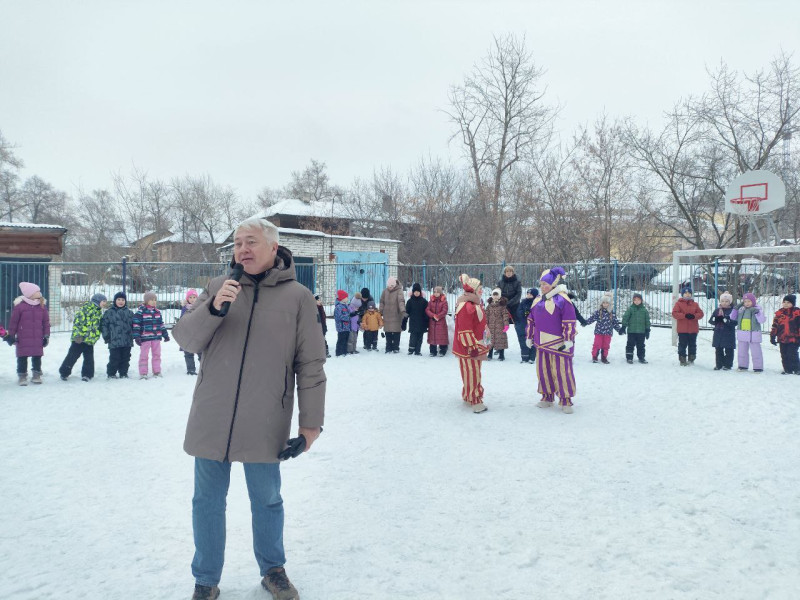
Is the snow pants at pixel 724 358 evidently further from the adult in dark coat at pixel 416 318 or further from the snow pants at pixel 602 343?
the adult in dark coat at pixel 416 318

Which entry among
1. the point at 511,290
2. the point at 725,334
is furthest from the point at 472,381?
the point at 725,334

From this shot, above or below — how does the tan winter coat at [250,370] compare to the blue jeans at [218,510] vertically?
above

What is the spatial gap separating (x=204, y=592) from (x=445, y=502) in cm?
195

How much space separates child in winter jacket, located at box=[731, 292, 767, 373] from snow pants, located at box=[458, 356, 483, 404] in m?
6.19

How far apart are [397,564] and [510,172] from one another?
2818cm

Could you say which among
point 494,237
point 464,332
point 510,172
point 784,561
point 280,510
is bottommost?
point 784,561

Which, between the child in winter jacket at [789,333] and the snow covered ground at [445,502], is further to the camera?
the child in winter jacket at [789,333]

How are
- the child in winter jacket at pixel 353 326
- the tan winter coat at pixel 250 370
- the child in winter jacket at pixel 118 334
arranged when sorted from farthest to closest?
the child in winter jacket at pixel 353 326, the child in winter jacket at pixel 118 334, the tan winter coat at pixel 250 370

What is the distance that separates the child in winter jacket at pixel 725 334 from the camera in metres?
10.8

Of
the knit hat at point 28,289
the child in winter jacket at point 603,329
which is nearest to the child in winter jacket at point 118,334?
the knit hat at point 28,289

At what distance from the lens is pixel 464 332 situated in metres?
7.39

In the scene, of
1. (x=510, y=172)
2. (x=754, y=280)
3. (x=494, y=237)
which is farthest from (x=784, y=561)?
(x=510, y=172)

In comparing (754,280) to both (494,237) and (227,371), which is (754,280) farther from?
(227,371)

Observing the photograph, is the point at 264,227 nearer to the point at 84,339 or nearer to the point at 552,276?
the point at 552,276
